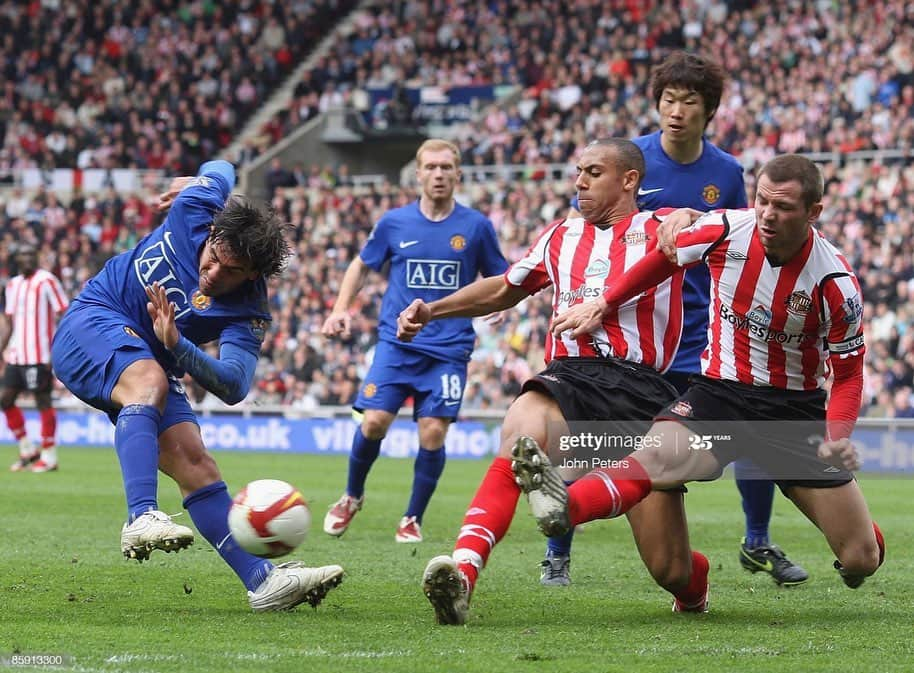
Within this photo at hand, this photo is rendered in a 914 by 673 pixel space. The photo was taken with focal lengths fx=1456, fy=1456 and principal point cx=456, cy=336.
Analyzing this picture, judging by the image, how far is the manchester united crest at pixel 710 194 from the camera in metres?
7.23

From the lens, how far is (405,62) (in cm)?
3100

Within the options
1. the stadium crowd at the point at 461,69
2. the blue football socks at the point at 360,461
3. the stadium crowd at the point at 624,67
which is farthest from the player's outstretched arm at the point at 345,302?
the stadium crowd at the point at 461,69

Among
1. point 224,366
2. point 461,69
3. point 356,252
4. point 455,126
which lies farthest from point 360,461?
point 461,69

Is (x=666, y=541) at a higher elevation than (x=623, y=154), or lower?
lower

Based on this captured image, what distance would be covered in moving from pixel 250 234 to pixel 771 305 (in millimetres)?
2076

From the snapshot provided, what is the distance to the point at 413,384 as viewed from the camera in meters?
9.62

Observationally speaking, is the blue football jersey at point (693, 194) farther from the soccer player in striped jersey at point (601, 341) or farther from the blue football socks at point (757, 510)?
the soccer player in striped jersey at point (601, 341)

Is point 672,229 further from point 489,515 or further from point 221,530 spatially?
point 221,530

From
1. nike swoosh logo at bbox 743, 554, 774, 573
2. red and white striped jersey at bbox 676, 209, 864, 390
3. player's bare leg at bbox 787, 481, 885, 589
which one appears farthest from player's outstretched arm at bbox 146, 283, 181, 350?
nike swoosh logo at bbox 743, 554, 774, 573

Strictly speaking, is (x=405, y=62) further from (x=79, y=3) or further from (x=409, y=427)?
(x=409, y=427)

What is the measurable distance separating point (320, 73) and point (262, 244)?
A: 2704cm

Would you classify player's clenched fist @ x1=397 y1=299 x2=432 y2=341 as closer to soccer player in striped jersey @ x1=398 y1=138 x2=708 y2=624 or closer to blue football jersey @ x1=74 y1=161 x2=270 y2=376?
soccer player in striped jersey @ x1=398 y1=138 x2=708 y2=624

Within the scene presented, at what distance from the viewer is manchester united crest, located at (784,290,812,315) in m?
5.70

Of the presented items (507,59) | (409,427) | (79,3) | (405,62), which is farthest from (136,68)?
(409,427)
